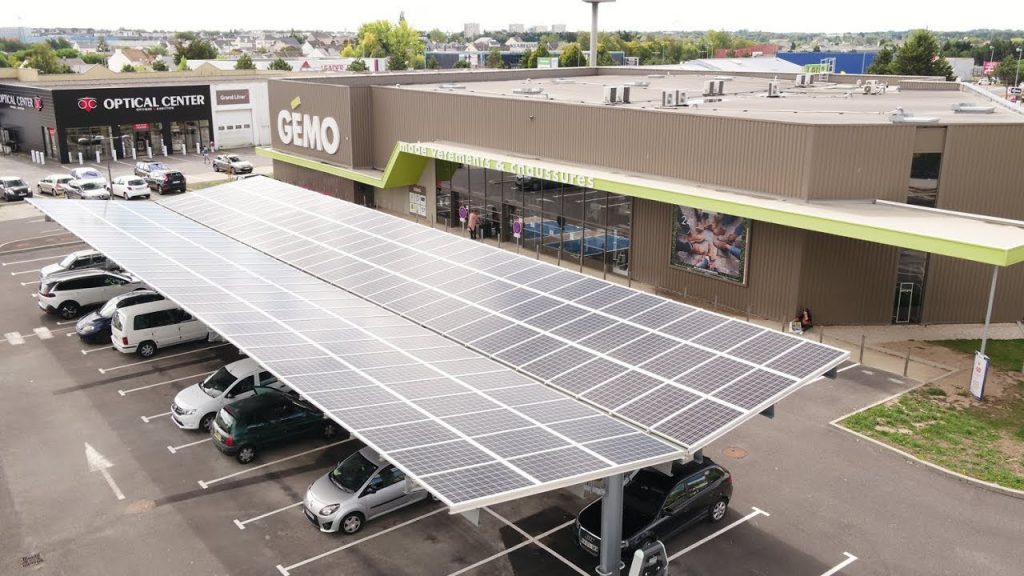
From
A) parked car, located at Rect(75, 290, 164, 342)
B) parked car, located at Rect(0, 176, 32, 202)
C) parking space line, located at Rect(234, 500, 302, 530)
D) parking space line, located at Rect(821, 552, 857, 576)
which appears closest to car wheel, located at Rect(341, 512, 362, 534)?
parking space line, located at Rect(234, 500, 302, 530)

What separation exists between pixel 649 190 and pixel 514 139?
1021cm

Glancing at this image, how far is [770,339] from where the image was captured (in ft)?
55.9

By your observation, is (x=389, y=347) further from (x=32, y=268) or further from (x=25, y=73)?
(x=25, y=73)

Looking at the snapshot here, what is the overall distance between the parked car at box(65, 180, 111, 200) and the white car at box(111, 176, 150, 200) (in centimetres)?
71

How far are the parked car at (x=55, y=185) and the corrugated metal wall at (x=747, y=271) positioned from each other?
39322 millimetres

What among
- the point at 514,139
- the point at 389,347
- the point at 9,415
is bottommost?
the point at 9,415

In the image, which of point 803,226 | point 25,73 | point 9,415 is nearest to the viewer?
point 9,415

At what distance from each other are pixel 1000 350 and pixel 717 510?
15.3m

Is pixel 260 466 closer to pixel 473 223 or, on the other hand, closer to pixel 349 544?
pixel 349 544

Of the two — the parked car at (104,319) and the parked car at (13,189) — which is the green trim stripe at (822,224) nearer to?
the parked car at (104,319)

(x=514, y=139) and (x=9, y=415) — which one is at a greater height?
(x=514, y=139)

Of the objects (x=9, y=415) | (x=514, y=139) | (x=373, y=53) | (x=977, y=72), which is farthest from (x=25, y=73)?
(x=977, y=72)

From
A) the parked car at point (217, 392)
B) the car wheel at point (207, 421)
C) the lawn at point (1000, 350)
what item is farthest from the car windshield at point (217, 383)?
the lawn at point (1000, 350)

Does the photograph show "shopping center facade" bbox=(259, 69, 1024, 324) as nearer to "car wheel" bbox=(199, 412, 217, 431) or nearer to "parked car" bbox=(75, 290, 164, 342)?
"parked car" bbox=(75, 290, 164, 342)
